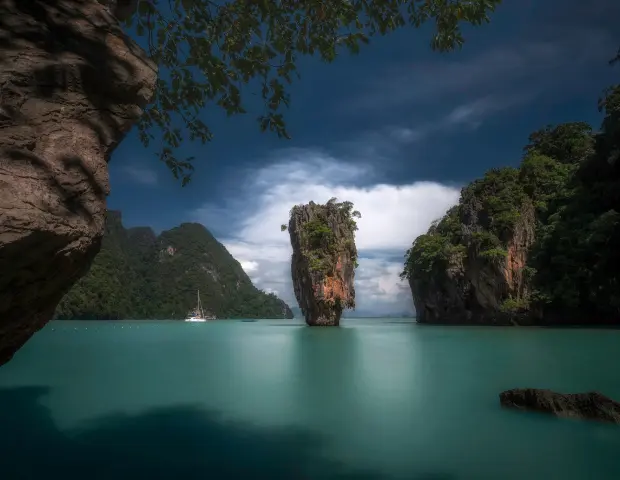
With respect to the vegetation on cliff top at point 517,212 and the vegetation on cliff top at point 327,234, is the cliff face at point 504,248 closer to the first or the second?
the vegetation on cliff top at point 517,212

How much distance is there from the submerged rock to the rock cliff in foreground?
30.3m

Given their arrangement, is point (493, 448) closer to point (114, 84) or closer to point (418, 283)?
point (114, 84)

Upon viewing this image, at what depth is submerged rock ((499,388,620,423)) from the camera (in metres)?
6.04

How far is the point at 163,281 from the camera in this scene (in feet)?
363

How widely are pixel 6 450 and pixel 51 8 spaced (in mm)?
5107

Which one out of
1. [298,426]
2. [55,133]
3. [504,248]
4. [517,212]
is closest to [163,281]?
[504,248]

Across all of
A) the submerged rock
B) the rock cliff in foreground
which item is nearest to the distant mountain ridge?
the rock cliff in foreground

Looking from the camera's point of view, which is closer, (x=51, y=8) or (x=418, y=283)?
(x=51, y=8)

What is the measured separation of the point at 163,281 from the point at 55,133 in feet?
378

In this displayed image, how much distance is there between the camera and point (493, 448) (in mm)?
5000

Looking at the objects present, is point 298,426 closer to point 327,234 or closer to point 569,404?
point 569,404

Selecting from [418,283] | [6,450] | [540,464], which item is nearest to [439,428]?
[540,464]

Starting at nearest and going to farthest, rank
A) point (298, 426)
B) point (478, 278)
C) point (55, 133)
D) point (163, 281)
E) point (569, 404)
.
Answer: point (55, 133) → point (298, 426) → point (569, 404) → point (478, 278) → point (163, 281)

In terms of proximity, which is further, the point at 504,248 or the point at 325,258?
the point at 325,258
